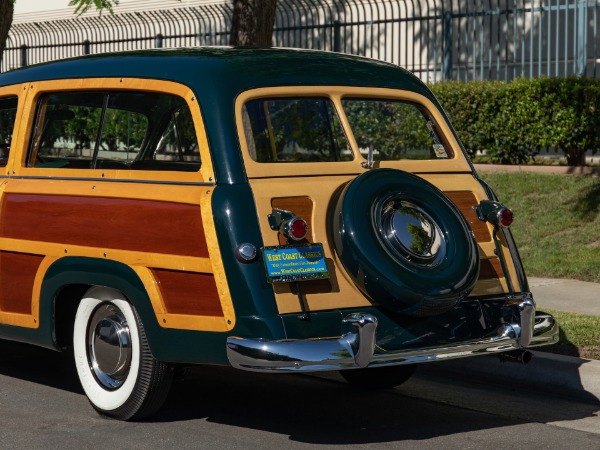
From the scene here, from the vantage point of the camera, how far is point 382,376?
7.42 metres

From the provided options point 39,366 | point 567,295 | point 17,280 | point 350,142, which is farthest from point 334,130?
point 567,295

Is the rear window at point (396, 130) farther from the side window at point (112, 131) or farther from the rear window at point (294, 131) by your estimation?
the side window at point (112, 131)

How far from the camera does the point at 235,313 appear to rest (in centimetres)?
588

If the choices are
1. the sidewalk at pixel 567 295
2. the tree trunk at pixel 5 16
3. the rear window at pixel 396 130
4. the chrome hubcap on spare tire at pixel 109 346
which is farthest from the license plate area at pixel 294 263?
the tree trunk at pixel 5 16

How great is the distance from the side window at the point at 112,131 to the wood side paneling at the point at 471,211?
1.52m

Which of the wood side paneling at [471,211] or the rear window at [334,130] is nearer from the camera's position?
the rear window at [334,130]

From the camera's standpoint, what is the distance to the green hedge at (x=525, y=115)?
14.2 meters

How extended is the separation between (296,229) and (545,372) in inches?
95.2

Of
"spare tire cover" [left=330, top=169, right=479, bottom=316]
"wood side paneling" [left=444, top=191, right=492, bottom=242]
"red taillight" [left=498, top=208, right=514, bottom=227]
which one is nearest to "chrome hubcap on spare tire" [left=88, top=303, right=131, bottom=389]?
"spare tire cover" [left=330, top=169, right=479, bottom=316]

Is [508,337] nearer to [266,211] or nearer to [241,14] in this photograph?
[266,211]

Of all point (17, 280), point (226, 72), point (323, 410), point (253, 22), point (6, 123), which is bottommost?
point (323, 410)

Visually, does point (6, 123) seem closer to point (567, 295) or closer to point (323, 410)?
point (323, 410)

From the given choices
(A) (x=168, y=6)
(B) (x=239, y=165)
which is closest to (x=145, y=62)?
(B) (x=239, y=165)

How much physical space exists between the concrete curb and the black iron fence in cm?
828
